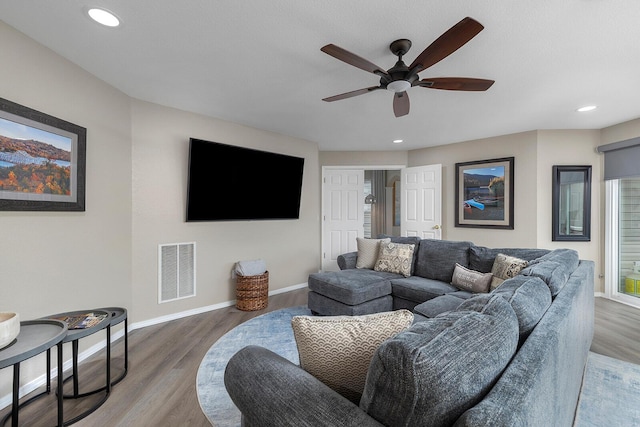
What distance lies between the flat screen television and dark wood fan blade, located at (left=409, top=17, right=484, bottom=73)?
242 centimetres

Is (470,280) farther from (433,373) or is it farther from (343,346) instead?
(433,373)

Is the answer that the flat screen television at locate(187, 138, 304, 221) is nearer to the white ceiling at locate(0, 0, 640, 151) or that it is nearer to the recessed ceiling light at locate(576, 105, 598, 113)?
the white ceiling at locate(0, 0, 640, 151)

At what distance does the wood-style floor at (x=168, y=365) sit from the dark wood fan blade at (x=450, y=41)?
249cm

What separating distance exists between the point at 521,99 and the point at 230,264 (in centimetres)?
380

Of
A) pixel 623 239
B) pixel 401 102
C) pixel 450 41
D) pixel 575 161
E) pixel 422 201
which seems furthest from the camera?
pixel 422 201

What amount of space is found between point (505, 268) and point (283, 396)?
247 cm

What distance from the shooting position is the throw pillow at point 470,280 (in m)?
2.66

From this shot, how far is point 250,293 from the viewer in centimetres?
347

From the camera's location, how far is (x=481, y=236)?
457 cm

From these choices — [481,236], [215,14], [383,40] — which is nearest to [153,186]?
[215,14]

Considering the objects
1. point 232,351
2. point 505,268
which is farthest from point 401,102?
point 232,351

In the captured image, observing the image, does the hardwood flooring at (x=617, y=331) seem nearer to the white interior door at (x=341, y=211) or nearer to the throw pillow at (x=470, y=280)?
the throw pillow at (x=470, y=280)

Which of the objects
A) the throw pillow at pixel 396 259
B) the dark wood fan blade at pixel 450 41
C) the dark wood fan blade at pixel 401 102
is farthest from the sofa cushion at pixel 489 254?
the dark wood fan blade at pixel 450 41

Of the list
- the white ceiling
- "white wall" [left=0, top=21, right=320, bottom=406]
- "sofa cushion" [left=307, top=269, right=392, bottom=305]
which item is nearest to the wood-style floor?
"white wall" [left=0, top=21, right=320, bottom=406]
